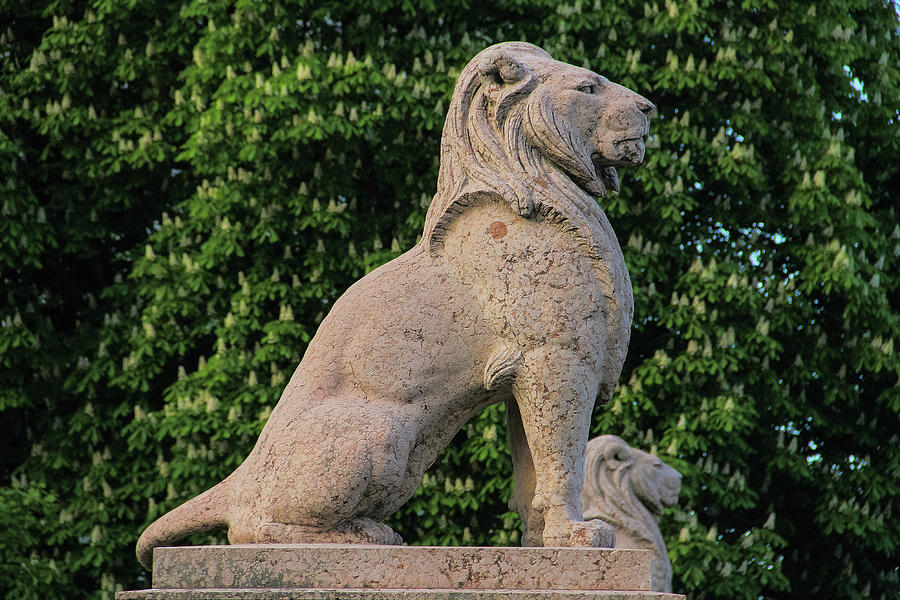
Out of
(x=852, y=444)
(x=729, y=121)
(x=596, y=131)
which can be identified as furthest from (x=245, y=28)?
(x=596, y=131)

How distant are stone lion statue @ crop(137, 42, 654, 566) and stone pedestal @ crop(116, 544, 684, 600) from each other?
0.65 ft

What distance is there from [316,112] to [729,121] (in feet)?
12.6

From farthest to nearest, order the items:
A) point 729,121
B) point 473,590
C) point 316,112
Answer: point 729,121 → point 316,112 → point 473,590

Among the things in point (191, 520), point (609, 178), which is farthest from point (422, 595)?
point (609, 178)

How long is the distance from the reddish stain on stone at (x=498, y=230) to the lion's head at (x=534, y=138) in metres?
0.09

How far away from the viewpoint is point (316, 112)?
41.5 feet

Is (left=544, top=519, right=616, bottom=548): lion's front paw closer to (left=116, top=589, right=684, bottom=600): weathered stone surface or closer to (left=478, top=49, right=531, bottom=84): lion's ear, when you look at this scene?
(left=116, top=589, right=684, bottom=600): weathered stone surface

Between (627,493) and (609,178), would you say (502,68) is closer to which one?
(609,178)

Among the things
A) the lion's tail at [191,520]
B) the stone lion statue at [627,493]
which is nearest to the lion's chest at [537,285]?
the lion's tail at [191,520]

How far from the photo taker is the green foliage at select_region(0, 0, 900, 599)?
12.8 m

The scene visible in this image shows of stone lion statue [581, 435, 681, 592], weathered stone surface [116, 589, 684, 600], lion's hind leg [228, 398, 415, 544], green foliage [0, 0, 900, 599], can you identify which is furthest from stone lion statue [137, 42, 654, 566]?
green foliage [0, 0, 900, 599]

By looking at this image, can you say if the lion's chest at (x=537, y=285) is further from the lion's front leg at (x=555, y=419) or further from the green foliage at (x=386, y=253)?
the green foliage at (x=386, y=253)

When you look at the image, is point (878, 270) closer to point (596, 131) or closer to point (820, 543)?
point (820, 543)

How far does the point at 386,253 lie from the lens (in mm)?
12945
